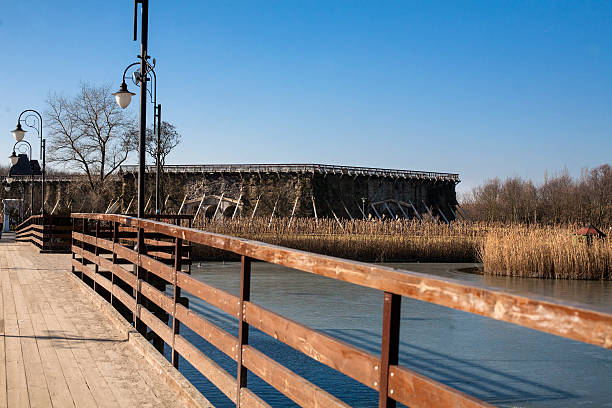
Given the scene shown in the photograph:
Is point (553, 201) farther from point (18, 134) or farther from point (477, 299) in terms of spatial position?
point (477, 299)

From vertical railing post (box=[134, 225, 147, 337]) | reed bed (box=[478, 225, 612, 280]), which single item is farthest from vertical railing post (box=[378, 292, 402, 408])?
reed bed (box=[478, 225, 612, 280])

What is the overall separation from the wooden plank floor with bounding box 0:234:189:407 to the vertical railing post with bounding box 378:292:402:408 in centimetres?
223

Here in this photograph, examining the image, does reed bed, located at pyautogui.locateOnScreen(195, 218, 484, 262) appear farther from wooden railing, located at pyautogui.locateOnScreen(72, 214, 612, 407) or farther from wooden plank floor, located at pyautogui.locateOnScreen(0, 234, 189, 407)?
wooden railing, located at pyautogui.locateOnScreen(72, 214, 612, 407)

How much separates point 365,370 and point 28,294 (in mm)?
8148

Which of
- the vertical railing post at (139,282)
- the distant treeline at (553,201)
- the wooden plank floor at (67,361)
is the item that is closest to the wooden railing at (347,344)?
the wooden plank floor at (67,361)

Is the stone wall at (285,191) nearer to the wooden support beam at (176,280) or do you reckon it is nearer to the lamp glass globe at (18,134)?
the lamp glass globe at (18,134)

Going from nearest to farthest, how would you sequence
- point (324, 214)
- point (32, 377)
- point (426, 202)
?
point (32, 377) < point (324, 214) < point (426, 202)

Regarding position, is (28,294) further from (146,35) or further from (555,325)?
(555,325)

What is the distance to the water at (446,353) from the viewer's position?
7302mm

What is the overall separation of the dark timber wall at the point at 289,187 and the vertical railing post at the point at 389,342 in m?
56.1

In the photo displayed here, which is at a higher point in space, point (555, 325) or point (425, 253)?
point (555, 325)

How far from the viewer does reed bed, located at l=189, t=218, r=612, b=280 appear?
1939 cm

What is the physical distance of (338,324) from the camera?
442 inches

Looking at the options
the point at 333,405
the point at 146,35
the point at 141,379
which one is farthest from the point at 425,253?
the point at 333,405
